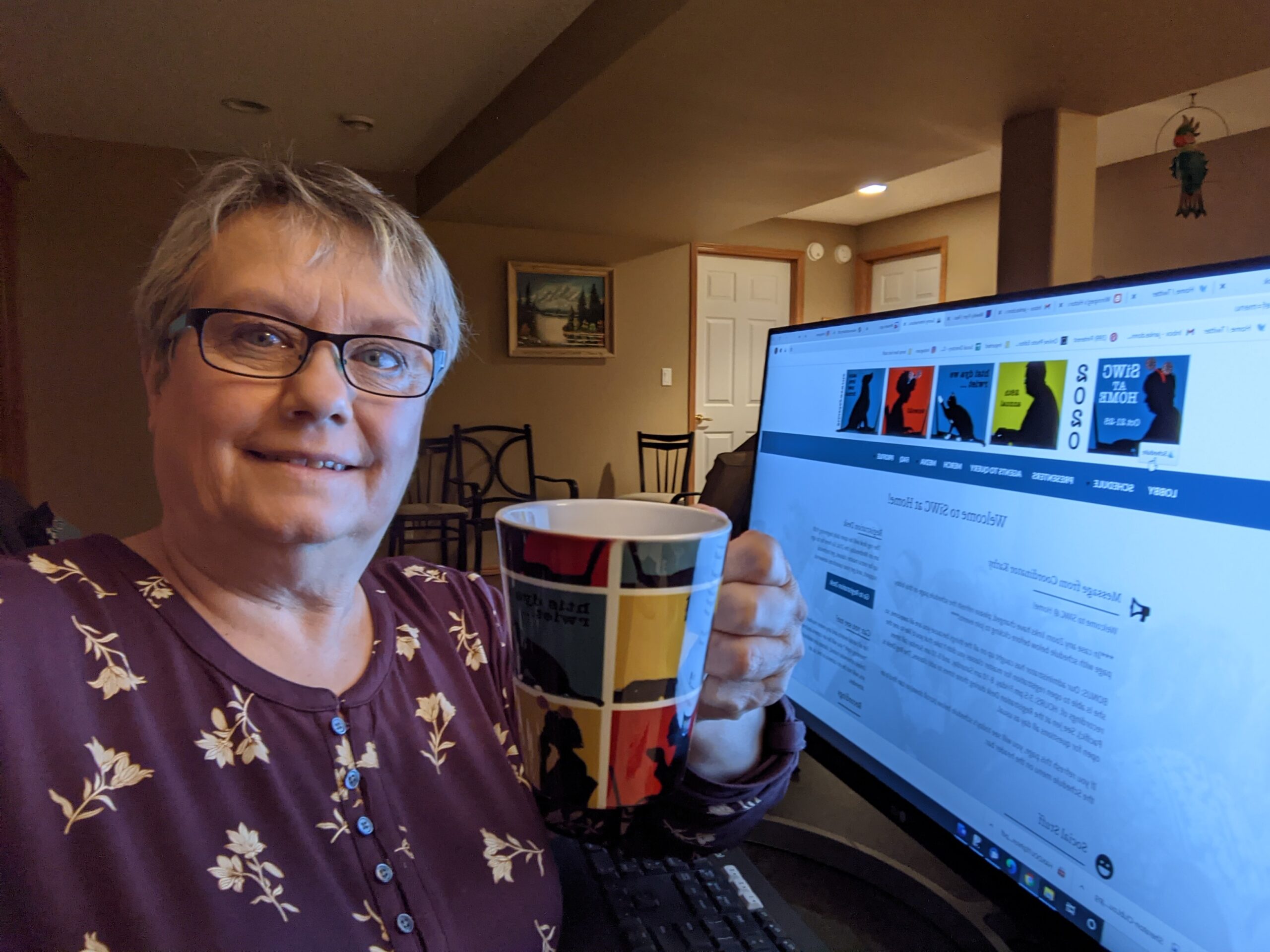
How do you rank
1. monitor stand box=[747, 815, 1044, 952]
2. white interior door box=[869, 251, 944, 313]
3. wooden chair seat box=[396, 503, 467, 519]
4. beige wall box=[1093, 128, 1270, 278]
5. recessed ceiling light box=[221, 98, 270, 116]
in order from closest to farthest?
monitor stand box=[747, 815, 1044, 952] → recessed ceiling light box=[221, 98, 270, 116] → beige wall box=[1093, 128, 1270, 278] → wooden chair seat box=[396, 503, 467, 519] → white interior door box=[869, 251, 944, 313]

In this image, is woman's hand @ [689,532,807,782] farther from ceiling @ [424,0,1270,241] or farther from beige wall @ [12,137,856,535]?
beige wall @ [12,137,856,535]

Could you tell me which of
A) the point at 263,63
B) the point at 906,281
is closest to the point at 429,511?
the point at 263,63

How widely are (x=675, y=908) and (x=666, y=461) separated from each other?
5035mm

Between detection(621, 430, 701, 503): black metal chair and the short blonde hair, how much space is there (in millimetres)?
4625

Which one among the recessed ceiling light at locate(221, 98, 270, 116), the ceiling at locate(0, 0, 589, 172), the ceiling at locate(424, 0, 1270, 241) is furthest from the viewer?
the recessed ceiling light at locate(221, 98, 270, 116)

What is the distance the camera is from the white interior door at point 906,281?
5.95m

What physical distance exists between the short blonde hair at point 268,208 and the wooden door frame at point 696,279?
4.84m

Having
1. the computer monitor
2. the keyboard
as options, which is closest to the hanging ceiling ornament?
the computer monitor

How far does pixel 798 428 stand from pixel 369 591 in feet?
1.66

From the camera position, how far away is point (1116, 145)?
14.7 ft

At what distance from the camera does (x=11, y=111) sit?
3471 mm

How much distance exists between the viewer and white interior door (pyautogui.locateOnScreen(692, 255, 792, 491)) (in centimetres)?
586

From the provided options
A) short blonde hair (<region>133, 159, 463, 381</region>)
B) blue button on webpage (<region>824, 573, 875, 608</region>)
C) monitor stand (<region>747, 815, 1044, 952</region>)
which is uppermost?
short blonde hair (<region>133, 159, 463, 381</region>)

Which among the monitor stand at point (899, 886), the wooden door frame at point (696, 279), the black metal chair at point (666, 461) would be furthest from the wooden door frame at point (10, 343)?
the monitor stand at point (899, 886)
